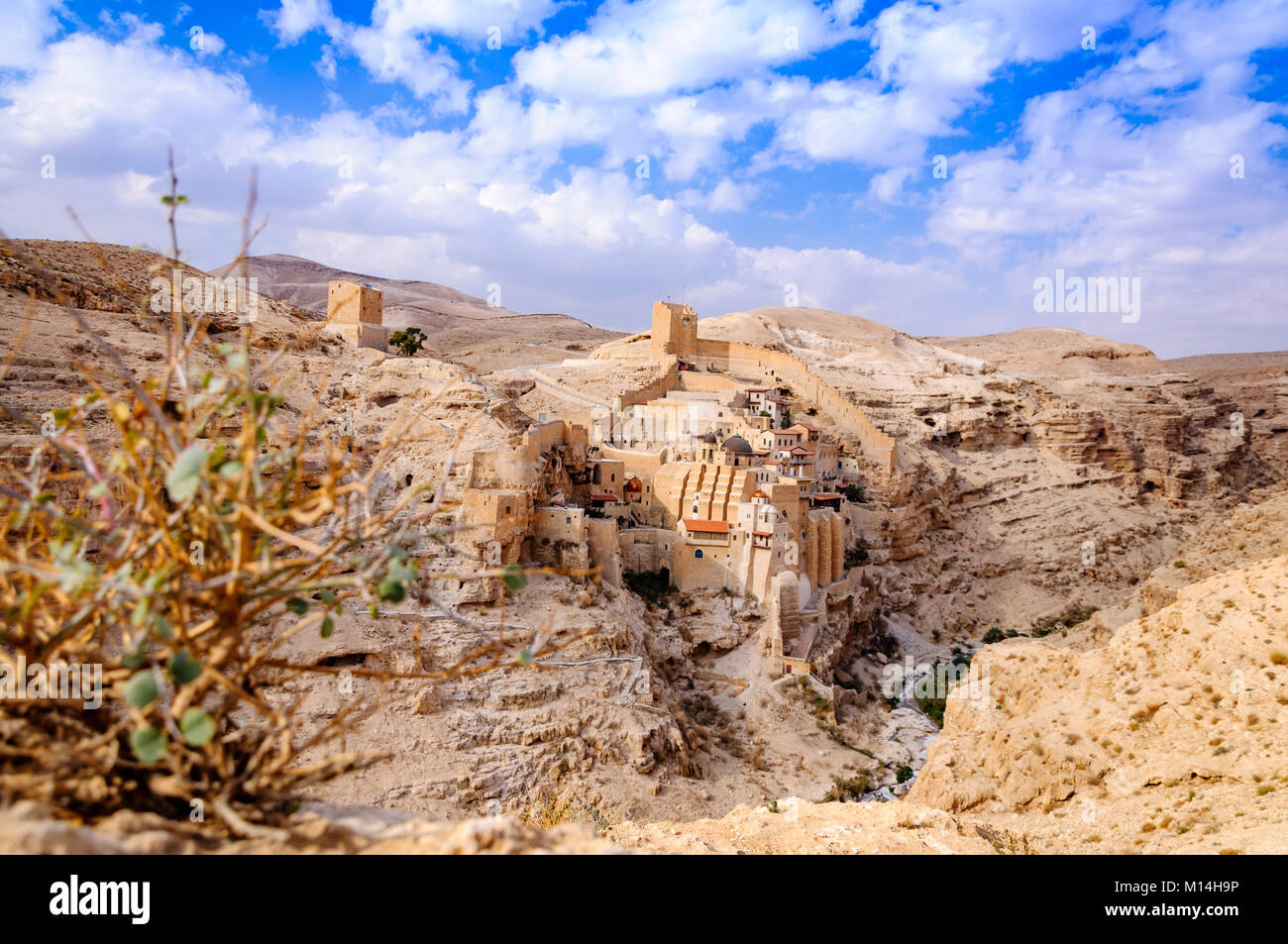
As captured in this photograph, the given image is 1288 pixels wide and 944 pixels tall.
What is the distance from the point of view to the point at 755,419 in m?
33.4

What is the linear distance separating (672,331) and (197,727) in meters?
41.1

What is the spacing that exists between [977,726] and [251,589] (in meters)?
11.1

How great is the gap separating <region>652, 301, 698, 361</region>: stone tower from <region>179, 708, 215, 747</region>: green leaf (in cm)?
3968

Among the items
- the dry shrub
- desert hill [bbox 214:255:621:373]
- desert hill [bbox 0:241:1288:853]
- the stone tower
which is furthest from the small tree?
the dry shrub

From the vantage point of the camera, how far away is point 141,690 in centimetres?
254

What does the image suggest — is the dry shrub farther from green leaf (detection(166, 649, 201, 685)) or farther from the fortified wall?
the fortified wall

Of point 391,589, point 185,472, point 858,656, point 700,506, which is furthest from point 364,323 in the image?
point 391,589

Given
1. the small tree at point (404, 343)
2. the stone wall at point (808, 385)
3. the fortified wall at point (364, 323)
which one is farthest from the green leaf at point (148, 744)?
the stone wall at point (808, 385)

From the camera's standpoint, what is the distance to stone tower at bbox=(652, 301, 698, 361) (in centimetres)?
4244

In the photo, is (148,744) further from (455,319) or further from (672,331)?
(455,319)

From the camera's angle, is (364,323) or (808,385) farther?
(808,385)
